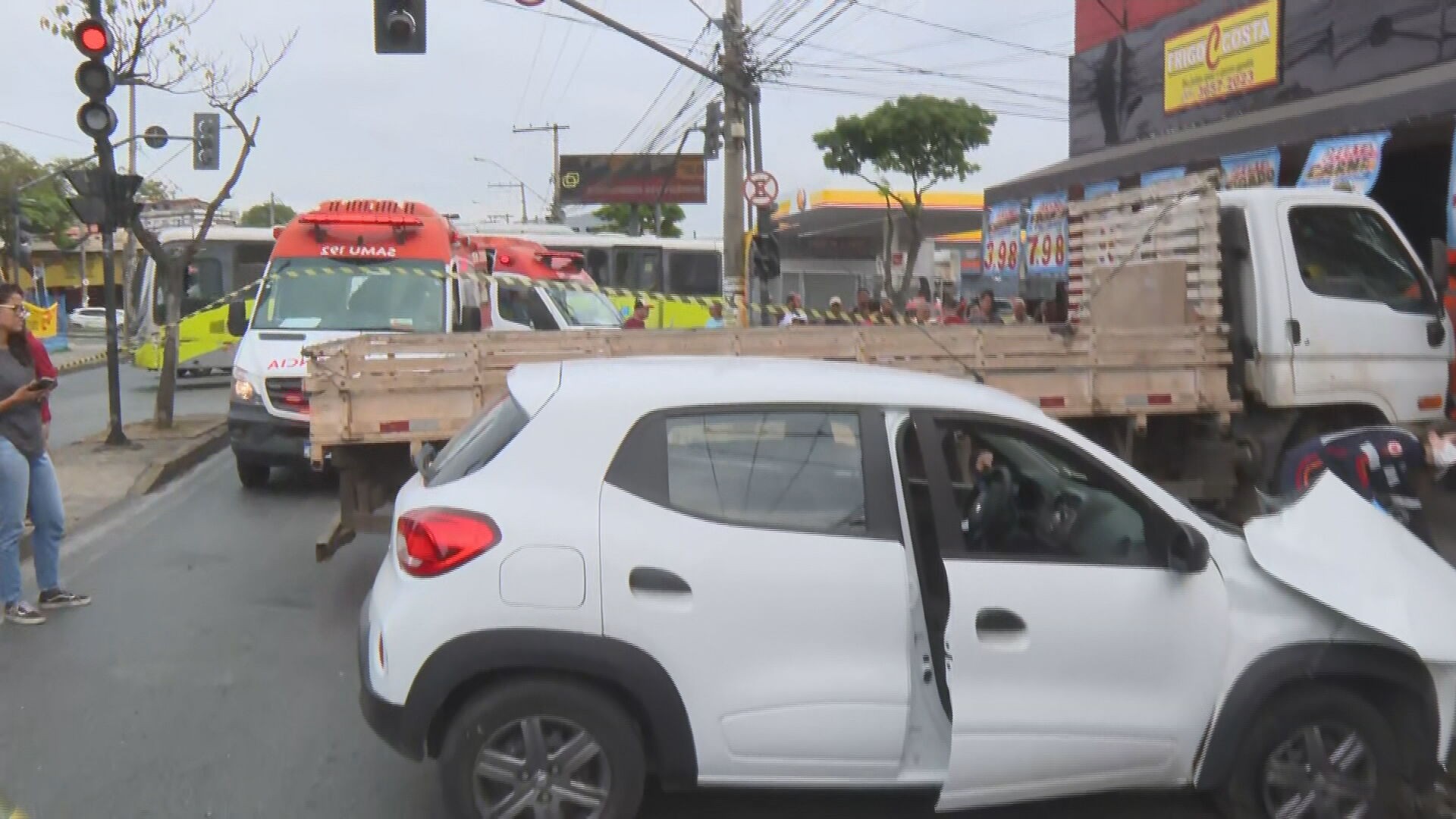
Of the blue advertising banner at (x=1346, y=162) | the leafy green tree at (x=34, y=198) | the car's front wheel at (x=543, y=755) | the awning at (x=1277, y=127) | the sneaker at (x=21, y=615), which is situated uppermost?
the leafy green tree at (x=34, y=198)

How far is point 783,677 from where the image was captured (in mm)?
3885

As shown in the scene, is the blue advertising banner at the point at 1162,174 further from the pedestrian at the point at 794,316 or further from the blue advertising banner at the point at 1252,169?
the pedestrian at the point at 794,316

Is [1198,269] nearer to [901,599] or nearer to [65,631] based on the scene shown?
[901,599]

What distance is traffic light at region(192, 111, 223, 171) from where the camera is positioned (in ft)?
86.4

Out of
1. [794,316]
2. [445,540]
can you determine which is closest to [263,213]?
[794,316]

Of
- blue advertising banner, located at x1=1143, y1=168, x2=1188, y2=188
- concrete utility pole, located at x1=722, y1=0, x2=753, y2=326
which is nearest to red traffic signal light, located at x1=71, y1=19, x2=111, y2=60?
concrete utility pole, located at x1=722, y1=0, x2=753, y2=326

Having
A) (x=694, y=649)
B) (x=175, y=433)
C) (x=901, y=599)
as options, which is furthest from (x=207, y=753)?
(x=175, y=433)

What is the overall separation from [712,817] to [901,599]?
126 cm

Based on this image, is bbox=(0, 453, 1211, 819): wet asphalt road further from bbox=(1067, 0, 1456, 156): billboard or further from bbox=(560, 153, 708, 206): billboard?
bbox=(560, 153, 708, 206): billboard

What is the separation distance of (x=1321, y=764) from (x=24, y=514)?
255 inches

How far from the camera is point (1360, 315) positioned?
7922mm

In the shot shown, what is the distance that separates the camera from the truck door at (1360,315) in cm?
782

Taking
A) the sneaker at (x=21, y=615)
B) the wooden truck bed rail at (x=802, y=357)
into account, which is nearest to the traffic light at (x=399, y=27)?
the wooden truck bed rail at (x=802, y=357)

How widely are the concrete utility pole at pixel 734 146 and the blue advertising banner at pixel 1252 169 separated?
23.3ft
